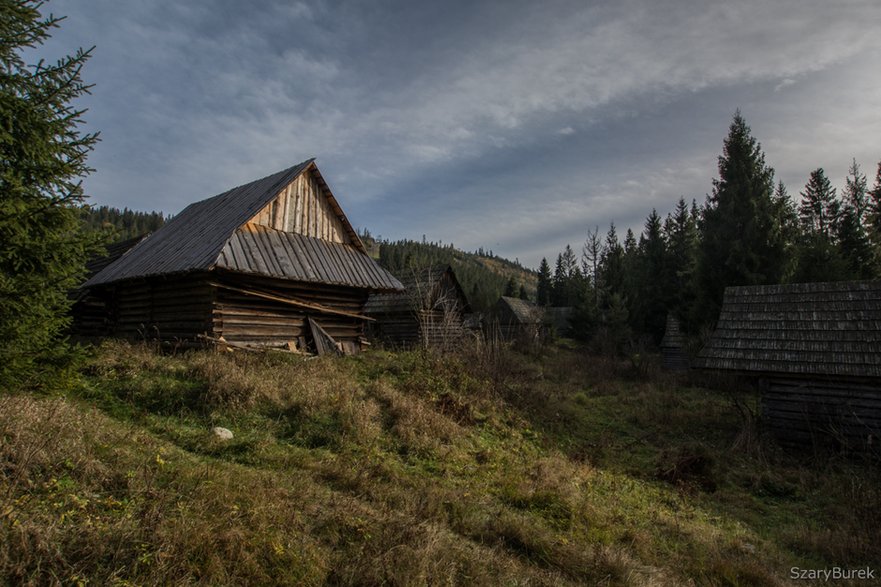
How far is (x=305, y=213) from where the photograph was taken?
650 inches

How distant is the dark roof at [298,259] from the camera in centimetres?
1318

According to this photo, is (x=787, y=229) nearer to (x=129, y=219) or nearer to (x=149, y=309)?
(x=149, y=309)

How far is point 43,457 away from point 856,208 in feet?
181

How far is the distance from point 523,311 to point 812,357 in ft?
110

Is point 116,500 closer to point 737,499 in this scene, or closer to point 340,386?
point 340,386

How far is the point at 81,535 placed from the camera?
3.81 metres

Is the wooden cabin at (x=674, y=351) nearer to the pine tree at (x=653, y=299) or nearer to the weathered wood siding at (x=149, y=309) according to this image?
the pine tree at (x=653, y=299)

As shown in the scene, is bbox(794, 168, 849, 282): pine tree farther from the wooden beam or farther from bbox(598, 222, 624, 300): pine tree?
the wooden beam

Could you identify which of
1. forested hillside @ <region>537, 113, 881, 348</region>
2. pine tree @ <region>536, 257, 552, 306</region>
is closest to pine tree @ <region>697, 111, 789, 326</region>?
forested hillside @ <region>537, 113, 881, 348</region>

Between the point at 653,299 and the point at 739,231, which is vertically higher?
the point at 739,231

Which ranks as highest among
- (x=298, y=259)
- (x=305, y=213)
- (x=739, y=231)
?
(x=739, y=231)

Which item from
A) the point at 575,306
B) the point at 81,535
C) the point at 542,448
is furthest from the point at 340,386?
the point at 575,306

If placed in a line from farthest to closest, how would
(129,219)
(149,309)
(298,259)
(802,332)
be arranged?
(129,219)
(149,309)
(298,259)
(802,332)

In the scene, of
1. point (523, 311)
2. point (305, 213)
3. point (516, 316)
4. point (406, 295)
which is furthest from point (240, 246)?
point (523, 311)
